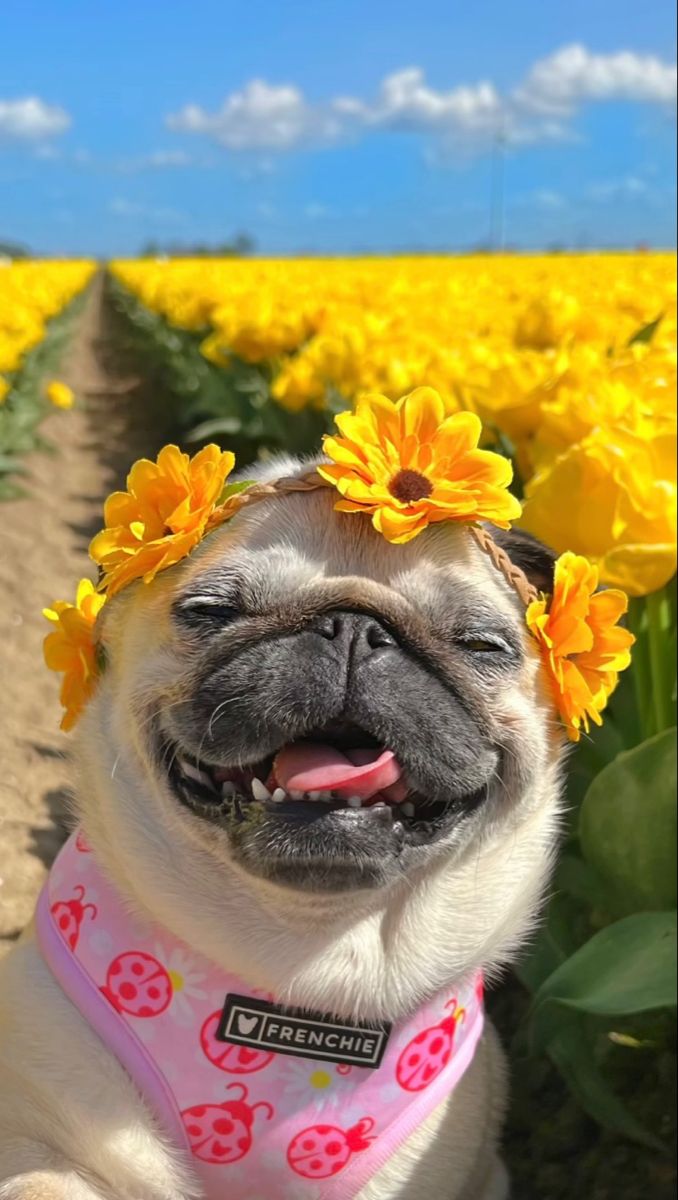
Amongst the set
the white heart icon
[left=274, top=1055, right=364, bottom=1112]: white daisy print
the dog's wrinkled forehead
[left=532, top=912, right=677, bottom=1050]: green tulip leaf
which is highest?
the dog's wrinkled forehead

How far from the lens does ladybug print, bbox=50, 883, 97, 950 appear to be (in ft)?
7.42

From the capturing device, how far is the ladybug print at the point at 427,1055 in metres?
2.28

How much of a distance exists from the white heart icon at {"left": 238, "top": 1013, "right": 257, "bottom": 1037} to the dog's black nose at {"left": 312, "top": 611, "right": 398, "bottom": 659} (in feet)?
2.56

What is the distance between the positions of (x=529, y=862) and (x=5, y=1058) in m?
1.01

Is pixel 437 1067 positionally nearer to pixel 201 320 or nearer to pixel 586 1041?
pixel 586 1041

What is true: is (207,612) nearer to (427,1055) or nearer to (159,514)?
(159,514)

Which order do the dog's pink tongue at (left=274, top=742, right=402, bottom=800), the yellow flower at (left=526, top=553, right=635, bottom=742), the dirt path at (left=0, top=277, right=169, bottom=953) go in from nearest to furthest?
the dog's pink tongue at (left=274, top=742, right=402, bottom=800), the yellow flower at (left=526, top=553, right=635, bottom=742), the dirt path at (left=0, top=277, right=169, bottom=953)

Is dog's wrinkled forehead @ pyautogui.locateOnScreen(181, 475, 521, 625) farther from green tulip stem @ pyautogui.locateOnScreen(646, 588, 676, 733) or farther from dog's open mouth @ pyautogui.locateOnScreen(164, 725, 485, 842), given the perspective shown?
green tulip stem @ pyautogui.locateOnScreen(646, 588, 676, 733)

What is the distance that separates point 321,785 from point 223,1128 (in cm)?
77

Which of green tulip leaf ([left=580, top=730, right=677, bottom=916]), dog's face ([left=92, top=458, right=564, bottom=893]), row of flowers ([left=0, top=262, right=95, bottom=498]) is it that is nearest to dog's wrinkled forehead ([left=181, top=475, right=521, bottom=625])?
dog's face ([left=92, top=458, right=564, bottom=893])

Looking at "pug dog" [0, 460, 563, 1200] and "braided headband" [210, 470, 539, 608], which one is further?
"braided headband" [210, 470, 539, 608]

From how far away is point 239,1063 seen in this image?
86.5 inches

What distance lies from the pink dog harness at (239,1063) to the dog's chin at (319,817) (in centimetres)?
39

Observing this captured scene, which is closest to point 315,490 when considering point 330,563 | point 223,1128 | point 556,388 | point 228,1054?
point 330,563
